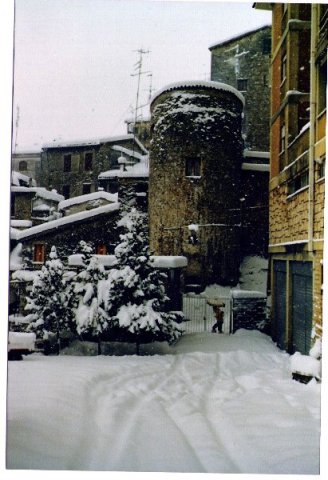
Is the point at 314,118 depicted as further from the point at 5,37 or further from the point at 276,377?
the point at 5,37

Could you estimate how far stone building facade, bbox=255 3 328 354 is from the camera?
4.50 m

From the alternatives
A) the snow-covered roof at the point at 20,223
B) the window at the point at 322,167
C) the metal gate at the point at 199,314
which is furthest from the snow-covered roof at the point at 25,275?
the window at the point at 322,167


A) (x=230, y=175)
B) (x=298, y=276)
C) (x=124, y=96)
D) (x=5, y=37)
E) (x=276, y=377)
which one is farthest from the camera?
(x=230, y=175)

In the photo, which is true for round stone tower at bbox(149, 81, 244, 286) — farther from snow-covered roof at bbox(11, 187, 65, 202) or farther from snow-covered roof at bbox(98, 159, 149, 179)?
snow-covered roof at bbox(11, 187, 65, 202)

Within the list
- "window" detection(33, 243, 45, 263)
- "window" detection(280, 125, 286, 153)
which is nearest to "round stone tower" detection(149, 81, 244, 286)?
"window" detection(280, 125, 286, 153)

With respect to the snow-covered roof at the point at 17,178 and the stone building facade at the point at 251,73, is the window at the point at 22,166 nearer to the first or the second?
the snow-covered roof at the point at 17,178

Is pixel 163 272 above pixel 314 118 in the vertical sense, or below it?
below

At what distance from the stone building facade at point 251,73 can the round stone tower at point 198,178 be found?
0.50 ft

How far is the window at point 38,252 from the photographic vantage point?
4.77m

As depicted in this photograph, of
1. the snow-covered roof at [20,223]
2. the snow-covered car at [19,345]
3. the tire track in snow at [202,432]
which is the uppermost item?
the snow-covered roof at [20,223]

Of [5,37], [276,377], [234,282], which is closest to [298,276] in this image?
[234,282]

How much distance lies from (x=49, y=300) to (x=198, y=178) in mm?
2506

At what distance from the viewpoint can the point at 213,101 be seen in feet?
18.3

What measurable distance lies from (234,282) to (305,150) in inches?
69.5
